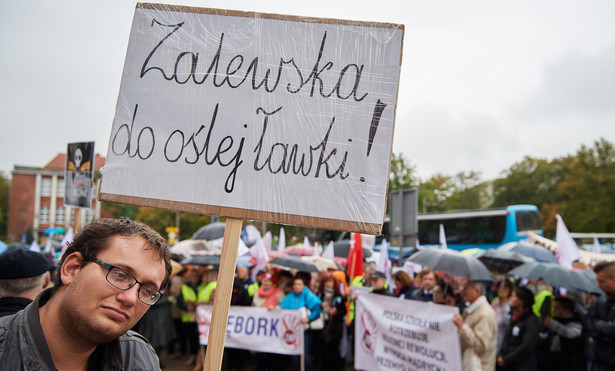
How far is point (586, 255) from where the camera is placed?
1293 cm

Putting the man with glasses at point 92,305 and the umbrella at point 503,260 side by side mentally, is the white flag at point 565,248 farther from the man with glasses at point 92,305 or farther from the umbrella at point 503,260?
the man with glasses at point 92,305

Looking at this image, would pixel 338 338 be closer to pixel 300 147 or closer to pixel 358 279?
pixel 358 279

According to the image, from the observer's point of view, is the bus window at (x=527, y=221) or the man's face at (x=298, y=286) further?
the bus window at (x=527, y=221)

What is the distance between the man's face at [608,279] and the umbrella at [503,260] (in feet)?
12.7

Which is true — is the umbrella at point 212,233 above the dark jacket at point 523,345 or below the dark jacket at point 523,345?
above

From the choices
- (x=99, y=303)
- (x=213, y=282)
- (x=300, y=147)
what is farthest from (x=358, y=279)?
(x=99, y=303)

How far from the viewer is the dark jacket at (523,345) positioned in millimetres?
4789

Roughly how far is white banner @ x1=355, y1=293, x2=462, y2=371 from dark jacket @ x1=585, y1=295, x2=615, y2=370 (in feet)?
4.40

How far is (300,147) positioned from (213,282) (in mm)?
5985

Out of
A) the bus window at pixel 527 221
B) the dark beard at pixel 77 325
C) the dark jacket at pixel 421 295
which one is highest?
the bus window at pixel 527 221

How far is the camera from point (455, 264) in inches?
228

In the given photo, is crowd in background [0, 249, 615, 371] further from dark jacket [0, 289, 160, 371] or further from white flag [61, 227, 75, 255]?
dark jacket [0, 289, 160, 371]

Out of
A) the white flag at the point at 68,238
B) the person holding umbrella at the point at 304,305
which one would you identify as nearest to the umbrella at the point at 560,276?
the person holding umbrella at the point at 304,305

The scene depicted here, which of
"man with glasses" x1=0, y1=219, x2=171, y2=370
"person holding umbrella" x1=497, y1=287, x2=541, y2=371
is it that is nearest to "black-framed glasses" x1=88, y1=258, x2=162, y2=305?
"man with glasses" x1=0, y1=219, x2=171, y2=370
